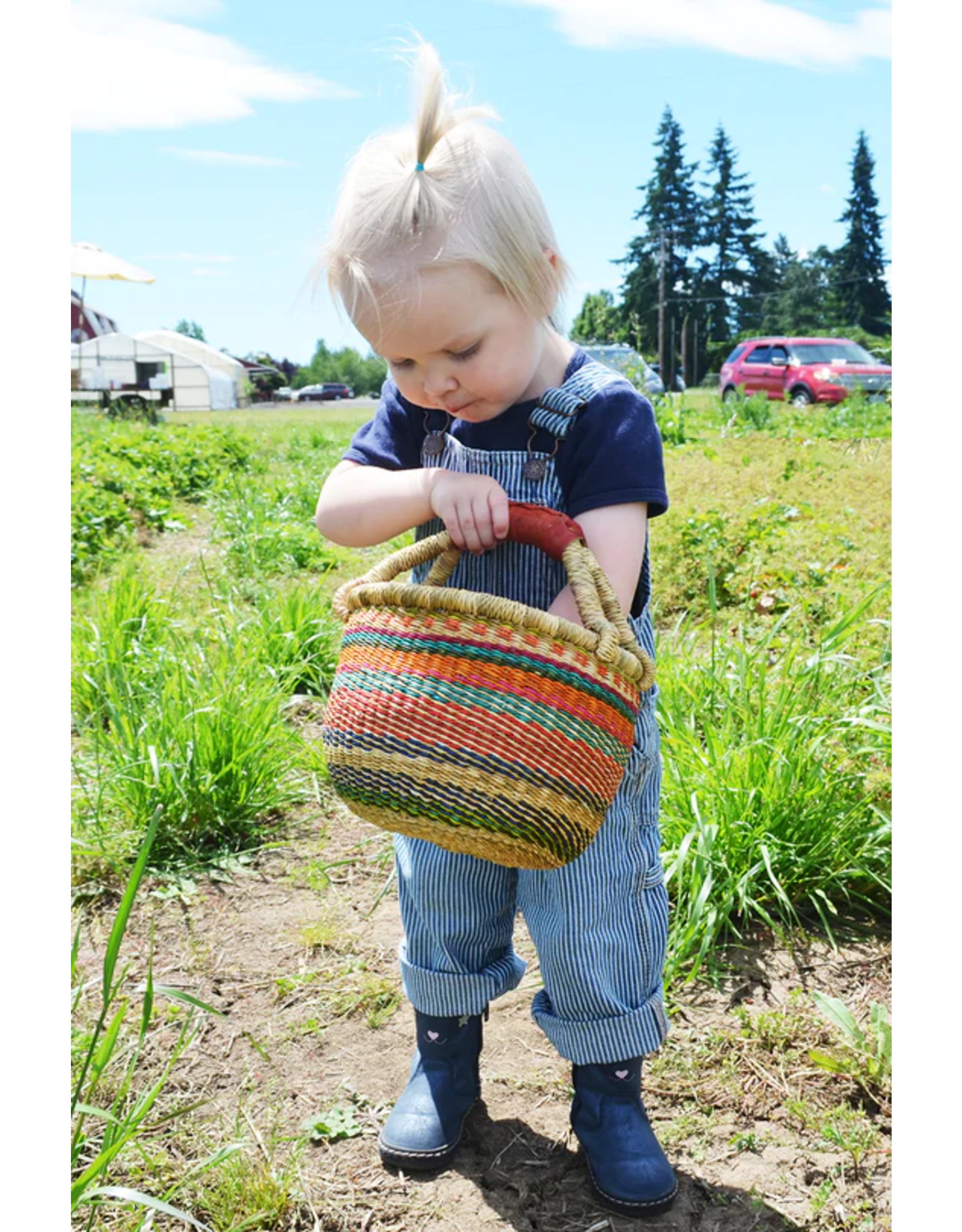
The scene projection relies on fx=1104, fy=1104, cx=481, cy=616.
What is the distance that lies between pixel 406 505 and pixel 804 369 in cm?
1456

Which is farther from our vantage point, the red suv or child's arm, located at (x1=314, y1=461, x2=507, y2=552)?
the red suv

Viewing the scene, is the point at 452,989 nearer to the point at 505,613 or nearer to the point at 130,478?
the point at 505,613

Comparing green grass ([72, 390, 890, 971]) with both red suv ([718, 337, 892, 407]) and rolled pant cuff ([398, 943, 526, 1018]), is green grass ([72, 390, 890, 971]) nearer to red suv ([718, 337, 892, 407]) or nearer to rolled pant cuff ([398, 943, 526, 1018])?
rolled pant cuff ([398, 943, 526, 1018])

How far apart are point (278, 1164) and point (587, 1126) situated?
477mm

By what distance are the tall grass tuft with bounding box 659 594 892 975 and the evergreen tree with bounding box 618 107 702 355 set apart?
4472 centimetres

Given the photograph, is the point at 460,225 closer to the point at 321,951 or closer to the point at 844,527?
the point at 321,951

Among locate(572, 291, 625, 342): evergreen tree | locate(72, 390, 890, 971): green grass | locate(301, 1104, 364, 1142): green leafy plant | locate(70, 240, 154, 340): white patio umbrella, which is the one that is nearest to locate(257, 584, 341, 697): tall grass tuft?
locate(72, 390, 890, 971): green grass

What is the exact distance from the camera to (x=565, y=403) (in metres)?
1.51

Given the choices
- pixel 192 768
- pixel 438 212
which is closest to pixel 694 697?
pixel 192 768

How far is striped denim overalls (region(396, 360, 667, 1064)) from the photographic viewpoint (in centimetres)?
158

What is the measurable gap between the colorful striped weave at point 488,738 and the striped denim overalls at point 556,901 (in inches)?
9.5

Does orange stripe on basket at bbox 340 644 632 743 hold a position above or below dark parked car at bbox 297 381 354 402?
below

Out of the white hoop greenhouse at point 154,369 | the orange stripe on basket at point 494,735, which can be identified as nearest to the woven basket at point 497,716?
the orange stripe on basket at point 494,735
